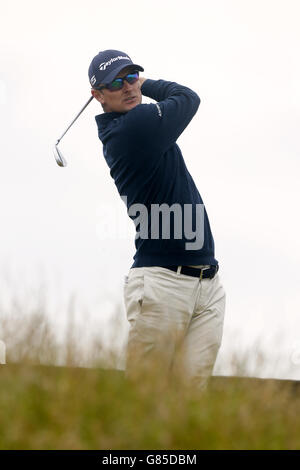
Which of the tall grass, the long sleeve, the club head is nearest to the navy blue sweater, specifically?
the long sleeve

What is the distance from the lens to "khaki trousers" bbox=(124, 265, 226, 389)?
4.58 metres

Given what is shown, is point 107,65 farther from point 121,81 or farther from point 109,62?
point 121,81

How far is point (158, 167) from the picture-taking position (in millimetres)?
4770

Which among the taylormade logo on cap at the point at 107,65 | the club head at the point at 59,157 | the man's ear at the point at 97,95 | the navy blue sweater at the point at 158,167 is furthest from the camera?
the club head at the point at 59,157

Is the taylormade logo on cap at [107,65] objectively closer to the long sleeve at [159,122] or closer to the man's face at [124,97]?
the man's face at [124,97]

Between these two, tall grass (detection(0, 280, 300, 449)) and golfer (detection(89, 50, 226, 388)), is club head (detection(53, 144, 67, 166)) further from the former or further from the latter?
tall grass (detection(0, 280, 300, 449))

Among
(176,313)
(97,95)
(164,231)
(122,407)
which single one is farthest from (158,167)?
(122,407)

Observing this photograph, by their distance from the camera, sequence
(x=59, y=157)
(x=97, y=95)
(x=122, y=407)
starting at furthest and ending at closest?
1. (x=59, y=157)
2. (x=97, y=95)
3. (x=122, y=407)

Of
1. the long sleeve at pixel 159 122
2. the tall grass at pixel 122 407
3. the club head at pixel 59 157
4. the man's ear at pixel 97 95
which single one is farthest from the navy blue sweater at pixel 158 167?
the tall grass at pixel 122 407

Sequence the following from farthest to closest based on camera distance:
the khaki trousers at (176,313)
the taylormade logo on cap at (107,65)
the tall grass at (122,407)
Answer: the taylormade logo on cap at (107,65)
the khaki trousers at (176,313)
the tall grass at (122,407)

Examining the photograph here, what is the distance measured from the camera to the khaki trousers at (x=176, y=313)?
4.58m

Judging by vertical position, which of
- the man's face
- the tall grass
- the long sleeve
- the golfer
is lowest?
the tall grass

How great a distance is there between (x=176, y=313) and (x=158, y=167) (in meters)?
0.85
